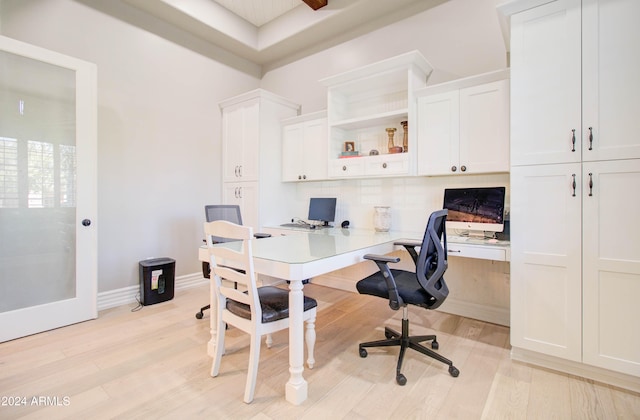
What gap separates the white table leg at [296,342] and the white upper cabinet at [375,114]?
1.75 m

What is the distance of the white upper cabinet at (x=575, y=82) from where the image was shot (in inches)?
67.6

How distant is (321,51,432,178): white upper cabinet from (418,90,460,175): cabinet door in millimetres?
83

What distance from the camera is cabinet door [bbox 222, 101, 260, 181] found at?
3.71 metres

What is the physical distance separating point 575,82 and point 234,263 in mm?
2391

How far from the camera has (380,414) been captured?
59.8 inches

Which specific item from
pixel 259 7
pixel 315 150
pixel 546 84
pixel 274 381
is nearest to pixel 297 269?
pixel 274 381

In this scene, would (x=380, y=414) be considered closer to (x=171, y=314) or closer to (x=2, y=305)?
(x=171, y=314)

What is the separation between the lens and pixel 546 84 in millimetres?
1936

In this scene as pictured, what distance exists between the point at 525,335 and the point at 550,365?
225 mm

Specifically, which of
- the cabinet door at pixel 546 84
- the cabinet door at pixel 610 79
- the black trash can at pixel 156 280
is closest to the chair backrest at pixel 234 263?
the black trash can at pixel 156 280

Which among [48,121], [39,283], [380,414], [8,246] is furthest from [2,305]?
[380,414]

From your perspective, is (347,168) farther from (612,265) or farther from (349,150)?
(612,265)

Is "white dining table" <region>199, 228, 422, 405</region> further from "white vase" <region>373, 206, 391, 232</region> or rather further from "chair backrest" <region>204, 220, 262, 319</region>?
"white vase" <region>373, 206, 391, 232</region>

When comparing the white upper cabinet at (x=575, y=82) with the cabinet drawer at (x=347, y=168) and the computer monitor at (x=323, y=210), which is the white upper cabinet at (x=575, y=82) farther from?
the computer monitor at (x=323, y=210)
